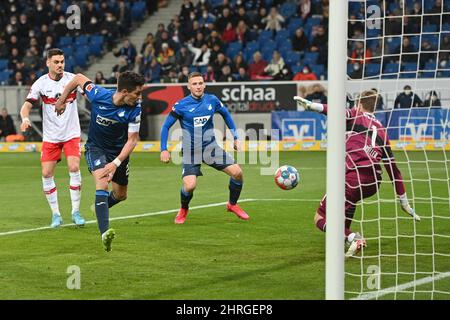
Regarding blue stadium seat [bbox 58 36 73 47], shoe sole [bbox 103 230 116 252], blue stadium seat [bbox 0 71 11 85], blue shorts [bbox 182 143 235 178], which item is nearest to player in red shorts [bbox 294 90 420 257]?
shoe sole [bbox 103 230 116 252]

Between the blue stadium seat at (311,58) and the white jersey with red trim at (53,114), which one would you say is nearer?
the white jersey with red trim at (53,114)

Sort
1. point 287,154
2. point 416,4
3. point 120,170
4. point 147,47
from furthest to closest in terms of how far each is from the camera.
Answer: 1. point 147,47
2. point 416,4
3. point 287,154
4. point 120,170

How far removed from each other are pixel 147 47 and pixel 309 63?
5.44 m

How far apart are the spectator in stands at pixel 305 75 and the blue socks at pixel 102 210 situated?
52.3 feet

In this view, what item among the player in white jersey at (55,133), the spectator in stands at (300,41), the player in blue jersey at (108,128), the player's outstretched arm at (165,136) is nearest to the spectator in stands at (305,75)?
the spectator in stands at (300,41)

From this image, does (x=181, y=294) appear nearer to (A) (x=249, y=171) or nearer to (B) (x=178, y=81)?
(A) (x=249, y=171)

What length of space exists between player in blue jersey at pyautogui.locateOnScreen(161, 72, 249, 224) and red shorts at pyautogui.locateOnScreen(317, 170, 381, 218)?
107 inches

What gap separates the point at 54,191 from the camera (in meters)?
11.4

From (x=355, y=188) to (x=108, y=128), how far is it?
115 inches

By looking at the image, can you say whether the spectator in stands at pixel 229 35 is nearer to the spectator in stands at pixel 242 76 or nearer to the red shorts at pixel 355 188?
the spectator in stands at pixel 242 76

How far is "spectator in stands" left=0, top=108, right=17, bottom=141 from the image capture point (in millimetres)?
25938

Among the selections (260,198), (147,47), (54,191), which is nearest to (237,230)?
(54,191)

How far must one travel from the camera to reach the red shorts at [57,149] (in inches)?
450

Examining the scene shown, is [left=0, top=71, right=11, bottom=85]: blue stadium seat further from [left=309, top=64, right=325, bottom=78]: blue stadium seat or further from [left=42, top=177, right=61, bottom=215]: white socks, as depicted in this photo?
[left=42, top=177, right=61, bottom=215]: white socks
